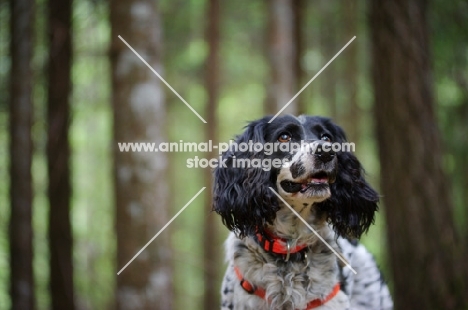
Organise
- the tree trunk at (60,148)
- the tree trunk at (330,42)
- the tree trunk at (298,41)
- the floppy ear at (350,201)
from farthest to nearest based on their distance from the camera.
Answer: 1. the tree trunk at (330,42)
2. the tree trunk at (298,41)
3. the tree trunk at (60,148)
4. the floppy ear at (350,201)

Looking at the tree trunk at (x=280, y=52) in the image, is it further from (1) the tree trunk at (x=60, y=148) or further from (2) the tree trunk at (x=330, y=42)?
(2) the tree trunk at (x=330, y=42)

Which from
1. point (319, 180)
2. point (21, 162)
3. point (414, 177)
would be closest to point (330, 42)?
point (414, 177)

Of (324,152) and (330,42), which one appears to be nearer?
(324,152)

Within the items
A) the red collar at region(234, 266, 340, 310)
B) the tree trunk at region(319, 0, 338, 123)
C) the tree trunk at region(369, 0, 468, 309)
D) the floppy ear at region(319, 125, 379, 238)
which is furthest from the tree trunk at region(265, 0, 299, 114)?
the tree trunk at region(319, 0, 338, 123)

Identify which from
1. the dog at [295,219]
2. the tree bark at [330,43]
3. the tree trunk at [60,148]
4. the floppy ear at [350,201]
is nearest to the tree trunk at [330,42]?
the tree bark at [330,43]

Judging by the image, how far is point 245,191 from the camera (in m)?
4.25

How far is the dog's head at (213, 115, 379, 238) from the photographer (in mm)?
3824

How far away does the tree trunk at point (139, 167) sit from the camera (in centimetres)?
554

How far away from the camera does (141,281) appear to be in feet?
18.1

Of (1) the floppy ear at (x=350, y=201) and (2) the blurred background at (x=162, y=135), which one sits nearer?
(1) the floppy ear at (x=350, y=201)

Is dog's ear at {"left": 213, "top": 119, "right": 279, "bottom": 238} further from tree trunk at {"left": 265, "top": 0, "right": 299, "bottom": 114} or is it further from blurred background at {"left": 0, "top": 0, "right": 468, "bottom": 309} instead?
tree trunk at {"left": 265, "top": 0, "right": 299, "bottom": 114}

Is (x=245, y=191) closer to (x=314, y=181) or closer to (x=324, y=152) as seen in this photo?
(x=314, y=181)

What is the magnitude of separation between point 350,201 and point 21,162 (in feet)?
15.3

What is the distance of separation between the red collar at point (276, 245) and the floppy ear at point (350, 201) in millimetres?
403
